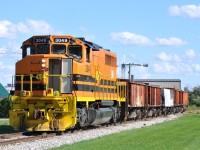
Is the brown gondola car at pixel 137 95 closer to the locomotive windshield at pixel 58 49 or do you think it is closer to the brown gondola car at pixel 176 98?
the locomotive windshield at pixel 58 49

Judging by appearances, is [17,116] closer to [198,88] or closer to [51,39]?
[51,39]

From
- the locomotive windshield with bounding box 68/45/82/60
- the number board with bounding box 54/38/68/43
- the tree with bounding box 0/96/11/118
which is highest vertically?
the number board with bounding box 54/38/68/43

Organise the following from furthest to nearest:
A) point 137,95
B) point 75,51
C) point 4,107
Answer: point 4,107, point 137,95, point 75,51

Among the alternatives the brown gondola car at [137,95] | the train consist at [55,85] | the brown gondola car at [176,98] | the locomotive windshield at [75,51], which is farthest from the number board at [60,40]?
the brown gondola car at [176,98]

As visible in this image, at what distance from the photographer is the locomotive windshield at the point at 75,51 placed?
73.3 ft

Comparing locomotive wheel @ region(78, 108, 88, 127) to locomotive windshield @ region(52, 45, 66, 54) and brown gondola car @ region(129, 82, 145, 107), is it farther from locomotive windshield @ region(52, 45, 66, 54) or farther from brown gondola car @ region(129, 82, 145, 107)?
brown gondola car @ region(129, 82, 145, 107)

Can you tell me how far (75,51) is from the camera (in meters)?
22.5

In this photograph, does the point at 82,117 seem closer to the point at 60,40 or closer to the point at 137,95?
the point at 60,40

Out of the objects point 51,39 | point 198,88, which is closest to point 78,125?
point 51,39

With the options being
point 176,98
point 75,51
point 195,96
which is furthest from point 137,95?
point 195,96

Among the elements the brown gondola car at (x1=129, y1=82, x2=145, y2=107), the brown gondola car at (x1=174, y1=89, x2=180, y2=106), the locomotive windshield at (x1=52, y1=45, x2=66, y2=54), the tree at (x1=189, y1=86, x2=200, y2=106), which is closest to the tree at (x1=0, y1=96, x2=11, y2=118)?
the brown gondola car at (x1=129, y1=82, x2=145, y2=107)

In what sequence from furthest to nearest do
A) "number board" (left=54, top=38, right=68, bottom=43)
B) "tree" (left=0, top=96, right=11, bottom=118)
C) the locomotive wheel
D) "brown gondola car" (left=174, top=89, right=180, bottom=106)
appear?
"brown gondola car" (left=174, top=89, right=180, bottom=106), "tree" (left=0, top=96, right=11, bottom=118), the locomotive wheel, "number board" (left=54, top=38, right=68, bottom=43)

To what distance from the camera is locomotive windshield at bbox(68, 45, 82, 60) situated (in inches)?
879

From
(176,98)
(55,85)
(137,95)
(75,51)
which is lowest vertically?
(176,98)
